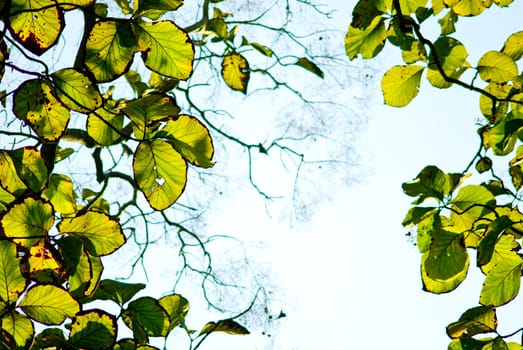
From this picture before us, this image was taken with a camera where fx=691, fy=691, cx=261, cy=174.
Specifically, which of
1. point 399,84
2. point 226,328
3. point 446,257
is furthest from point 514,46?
point 226,328

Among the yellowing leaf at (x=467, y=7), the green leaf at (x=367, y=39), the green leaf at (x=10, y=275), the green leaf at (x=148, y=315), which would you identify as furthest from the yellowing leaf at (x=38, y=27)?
the yellowing leaf at (x=467, y=7)

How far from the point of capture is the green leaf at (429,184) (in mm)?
740

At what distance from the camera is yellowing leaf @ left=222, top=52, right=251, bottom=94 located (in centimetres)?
152

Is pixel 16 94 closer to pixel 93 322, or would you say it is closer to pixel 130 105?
pixel 130 105

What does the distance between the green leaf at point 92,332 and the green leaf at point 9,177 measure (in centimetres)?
11

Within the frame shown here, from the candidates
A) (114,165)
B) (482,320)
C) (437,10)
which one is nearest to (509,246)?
(482,320)

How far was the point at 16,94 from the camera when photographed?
52 cm

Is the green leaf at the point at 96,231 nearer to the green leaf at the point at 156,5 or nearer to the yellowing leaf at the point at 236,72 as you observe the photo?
the green leaf at the point at 156,5

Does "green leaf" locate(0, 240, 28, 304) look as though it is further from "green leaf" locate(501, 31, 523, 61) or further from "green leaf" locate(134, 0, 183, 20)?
"green leaf" locate(501, 31, 523, 61)

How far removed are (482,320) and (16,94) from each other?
1.61ft

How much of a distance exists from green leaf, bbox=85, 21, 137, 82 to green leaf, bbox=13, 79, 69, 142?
1.8 inches

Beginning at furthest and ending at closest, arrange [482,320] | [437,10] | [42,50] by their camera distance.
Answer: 1. [437,10]
2. [482,320]
3. [42,50]

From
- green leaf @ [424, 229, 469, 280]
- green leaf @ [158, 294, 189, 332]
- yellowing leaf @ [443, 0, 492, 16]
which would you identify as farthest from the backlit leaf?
Result: yellowing leaf @ [443, 0, 492, 16]

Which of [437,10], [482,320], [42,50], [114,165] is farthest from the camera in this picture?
[114,165]
